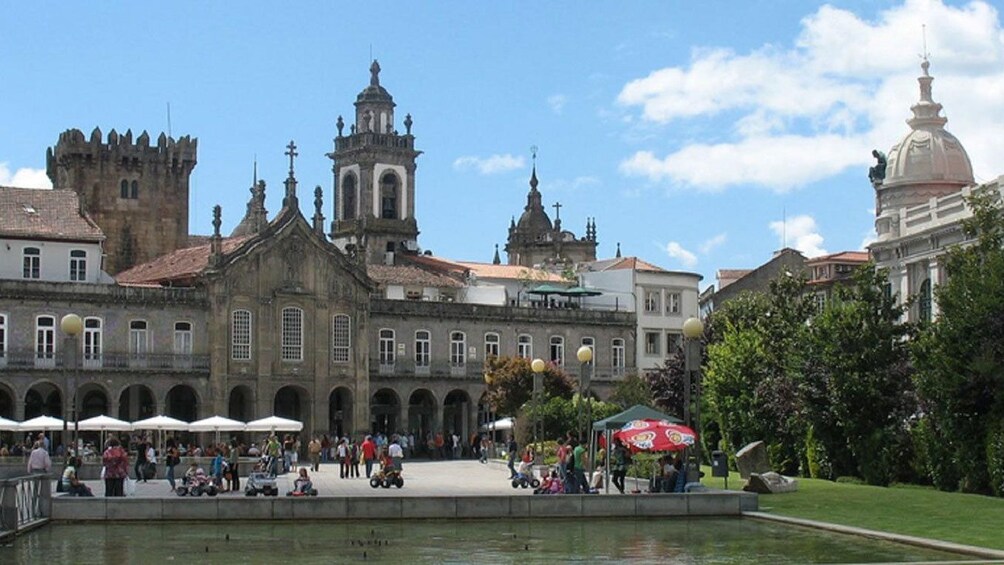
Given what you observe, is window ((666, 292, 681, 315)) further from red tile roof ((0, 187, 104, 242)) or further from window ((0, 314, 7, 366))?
window ((0, 314, 7, 366))

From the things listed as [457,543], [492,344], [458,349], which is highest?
[492,344]

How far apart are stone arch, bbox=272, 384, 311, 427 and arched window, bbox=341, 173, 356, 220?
1400 inches

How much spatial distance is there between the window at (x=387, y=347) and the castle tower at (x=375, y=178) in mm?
27711

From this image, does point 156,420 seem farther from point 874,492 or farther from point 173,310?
point 874,492

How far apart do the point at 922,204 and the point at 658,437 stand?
98.9 feet

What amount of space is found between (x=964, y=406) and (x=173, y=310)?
42.4m

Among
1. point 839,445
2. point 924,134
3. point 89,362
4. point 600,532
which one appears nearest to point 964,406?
point 839,445

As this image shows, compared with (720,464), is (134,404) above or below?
above

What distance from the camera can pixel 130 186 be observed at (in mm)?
89812

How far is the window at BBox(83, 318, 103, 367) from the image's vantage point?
7119 cm

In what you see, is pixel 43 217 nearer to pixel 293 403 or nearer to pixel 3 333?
pixel 3 333

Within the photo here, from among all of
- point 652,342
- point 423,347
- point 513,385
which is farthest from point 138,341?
point 652,342

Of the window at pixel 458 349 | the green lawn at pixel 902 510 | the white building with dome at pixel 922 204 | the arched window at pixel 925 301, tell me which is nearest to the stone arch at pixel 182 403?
the window at pixel 458 349

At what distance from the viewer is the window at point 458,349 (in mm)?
83750
